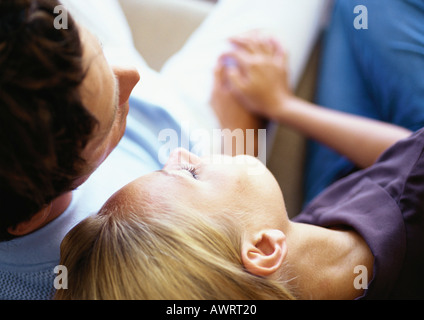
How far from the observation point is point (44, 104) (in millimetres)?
403

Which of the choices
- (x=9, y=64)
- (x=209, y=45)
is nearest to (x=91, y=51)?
(x=9, y=64)

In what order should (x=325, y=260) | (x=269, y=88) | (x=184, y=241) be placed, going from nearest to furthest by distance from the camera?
(x=184, y=241) < (x=325, y=260) < (x=269, y=88)

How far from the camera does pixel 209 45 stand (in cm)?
91

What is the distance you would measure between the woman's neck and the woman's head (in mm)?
42

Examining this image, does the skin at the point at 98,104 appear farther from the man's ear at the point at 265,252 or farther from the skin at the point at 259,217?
the man's ear at the point at 265,252

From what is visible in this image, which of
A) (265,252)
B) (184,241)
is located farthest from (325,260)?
(184,241)

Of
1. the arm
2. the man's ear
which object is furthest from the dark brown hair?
the arm

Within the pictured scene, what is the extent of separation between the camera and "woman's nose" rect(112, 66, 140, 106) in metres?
0.54

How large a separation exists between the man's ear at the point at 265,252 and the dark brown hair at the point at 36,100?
24 centimetres

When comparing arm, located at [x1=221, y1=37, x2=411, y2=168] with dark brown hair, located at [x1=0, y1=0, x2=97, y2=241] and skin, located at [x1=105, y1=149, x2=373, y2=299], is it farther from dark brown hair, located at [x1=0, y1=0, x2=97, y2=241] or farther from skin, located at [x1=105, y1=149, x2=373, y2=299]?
dark brown hair, located at [x1=0, y1=0, x2=97, y2=241]

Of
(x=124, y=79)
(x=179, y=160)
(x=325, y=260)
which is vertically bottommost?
(x=325, y=260)

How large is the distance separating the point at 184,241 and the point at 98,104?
0.19 metres

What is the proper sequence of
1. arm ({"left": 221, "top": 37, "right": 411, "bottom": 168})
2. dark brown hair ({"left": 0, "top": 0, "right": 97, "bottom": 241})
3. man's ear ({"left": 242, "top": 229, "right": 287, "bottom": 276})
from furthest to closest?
arm ({"left": 221, "top": 37, "right": 411, "bottom": 168})
man's ear ({"left": 242, "top": 229, "right": 287, "bottom": 276})
dark brown hair ({"left": 0, "top": 0, "right": 97, "bottom": 241})

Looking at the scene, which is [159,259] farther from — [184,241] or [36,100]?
[36,100]
